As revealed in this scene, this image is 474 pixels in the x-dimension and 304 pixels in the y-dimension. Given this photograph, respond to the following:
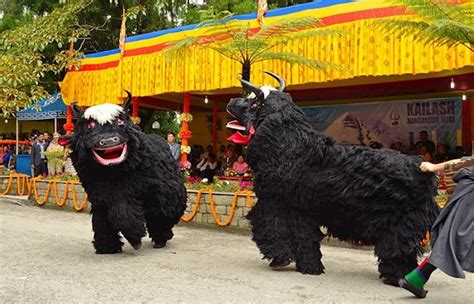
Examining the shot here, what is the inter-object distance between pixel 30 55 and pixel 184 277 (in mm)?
11626

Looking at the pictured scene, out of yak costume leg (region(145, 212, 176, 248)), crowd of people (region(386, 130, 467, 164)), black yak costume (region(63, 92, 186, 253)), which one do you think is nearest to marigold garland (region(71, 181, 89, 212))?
yak costume leg (region(145, 212, 176, 248))

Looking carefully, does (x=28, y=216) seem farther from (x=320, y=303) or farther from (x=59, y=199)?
(x=320, y=303)

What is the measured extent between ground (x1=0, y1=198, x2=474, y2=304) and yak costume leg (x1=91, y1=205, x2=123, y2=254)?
0.61ft

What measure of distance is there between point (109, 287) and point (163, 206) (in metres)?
2.42

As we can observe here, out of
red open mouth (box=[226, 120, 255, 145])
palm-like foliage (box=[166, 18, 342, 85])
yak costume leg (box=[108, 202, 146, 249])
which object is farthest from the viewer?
palm-like foliage (box=[166, 18, 342, 85])

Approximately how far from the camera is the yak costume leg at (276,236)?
6551 millimetres

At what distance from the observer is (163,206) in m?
8.27

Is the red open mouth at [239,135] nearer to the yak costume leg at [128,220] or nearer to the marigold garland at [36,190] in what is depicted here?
the yak costume leg at [128,220]

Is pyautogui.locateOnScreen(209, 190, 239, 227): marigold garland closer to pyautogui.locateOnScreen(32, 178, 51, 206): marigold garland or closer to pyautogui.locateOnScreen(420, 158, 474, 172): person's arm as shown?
pyautogui.locateOnScreen(420, 158, 474, 172): person's arm

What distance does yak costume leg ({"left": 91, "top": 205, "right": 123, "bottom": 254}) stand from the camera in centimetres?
788

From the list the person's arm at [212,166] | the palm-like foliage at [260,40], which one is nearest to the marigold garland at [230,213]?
the palm-like foliage at [260,40]

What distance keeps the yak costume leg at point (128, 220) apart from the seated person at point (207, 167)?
7.50 metres

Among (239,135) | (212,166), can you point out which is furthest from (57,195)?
(239,135)

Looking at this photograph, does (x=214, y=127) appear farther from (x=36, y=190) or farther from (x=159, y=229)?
(x=159, y=229)
